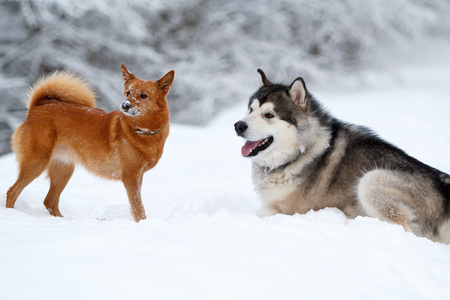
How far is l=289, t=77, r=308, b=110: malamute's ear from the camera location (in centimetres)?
317

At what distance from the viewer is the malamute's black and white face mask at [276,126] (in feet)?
10.3

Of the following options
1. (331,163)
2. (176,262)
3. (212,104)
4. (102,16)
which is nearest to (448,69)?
(212,104)

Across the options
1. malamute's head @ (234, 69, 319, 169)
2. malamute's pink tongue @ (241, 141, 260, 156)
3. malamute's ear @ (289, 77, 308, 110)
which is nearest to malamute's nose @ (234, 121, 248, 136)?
malamute's head @ (234, 69, 319, 169)

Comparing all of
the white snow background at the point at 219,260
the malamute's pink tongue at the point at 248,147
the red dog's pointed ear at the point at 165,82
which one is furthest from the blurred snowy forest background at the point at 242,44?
the white snow background at the point at 219,260

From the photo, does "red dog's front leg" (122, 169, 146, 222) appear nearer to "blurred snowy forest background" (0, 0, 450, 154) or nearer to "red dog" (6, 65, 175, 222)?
"red dog" (6, 65, 175, 222)

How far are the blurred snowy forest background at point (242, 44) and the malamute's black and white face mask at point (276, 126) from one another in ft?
25.8

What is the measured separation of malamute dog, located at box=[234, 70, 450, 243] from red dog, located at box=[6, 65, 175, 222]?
0.76 m

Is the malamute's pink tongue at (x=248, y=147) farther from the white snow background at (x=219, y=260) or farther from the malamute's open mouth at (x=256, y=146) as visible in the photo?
the white snow background at (x=219, y=260)

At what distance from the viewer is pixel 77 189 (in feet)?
16.5

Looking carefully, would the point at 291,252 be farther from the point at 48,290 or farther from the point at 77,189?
the point at 77,189

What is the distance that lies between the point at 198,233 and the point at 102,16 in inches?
353

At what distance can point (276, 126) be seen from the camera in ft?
10.4

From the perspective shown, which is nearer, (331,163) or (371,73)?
(331,163)

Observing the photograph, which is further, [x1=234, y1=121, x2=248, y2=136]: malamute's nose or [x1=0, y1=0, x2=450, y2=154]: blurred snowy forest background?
[x1=0, y1=0, x2=450, y2=154]: blurred snowy forest background
